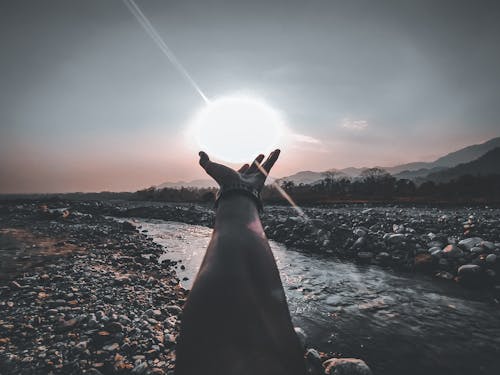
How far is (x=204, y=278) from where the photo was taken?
3.23ft

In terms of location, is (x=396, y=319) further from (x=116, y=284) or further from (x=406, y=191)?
(x=406, y=191)

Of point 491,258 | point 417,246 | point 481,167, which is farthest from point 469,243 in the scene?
point 481,167

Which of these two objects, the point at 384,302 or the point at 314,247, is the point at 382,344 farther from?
the point at 314,247

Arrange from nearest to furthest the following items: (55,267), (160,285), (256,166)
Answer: (256,166), (160,285), (55,267)

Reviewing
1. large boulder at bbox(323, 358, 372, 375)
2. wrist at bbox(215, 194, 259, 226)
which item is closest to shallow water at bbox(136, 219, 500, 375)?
large boulder at bbox(323, 358, 372, 375)

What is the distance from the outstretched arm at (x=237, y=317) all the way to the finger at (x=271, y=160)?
3.04 feet

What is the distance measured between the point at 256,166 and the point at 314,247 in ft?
28.8

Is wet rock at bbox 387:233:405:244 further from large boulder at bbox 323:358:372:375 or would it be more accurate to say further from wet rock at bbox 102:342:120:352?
wet rock at bbox 102:342:120:352

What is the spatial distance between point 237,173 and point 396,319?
4.79 m

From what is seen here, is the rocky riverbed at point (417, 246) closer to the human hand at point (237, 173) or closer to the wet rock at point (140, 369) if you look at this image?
the human hand at point (237, 173)

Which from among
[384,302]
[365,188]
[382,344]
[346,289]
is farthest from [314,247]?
[365,188]

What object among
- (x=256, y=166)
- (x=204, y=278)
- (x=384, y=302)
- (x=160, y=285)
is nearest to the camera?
(x=204, y=278)

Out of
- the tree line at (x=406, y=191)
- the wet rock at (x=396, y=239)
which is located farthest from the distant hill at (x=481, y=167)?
the wet rock at (x=396, y=239)

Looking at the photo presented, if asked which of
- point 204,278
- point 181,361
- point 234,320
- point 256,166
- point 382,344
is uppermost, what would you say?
point 256,166
